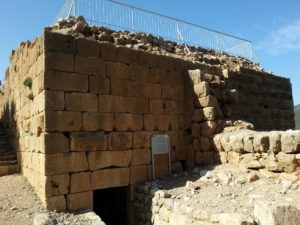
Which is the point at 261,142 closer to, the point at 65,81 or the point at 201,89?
the point at 201,89

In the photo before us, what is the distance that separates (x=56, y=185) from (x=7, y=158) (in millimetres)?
4638

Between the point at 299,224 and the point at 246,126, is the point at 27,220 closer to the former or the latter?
the point at 299,224

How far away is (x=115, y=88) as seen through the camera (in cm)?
743

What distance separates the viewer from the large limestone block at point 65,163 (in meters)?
6.25

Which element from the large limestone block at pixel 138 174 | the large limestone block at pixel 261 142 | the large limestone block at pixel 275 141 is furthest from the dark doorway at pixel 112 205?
the large limestone block at pixel 275 141

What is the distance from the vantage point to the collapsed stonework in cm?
644

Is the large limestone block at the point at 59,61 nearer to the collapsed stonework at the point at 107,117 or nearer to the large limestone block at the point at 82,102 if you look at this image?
the collapsed stonework at the point at 107,117

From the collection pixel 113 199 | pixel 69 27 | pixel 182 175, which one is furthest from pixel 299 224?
pixel 69 27

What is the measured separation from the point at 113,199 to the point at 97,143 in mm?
2368

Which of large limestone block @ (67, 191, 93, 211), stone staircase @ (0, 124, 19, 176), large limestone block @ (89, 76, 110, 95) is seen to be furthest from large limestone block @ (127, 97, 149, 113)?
stone staircase @ (0, 124, 19, 176)

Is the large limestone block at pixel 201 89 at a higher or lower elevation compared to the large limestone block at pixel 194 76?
lower

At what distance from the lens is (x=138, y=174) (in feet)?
24.9

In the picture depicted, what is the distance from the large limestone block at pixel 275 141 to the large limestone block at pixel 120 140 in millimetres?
3110

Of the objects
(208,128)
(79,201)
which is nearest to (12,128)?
(79,201)
